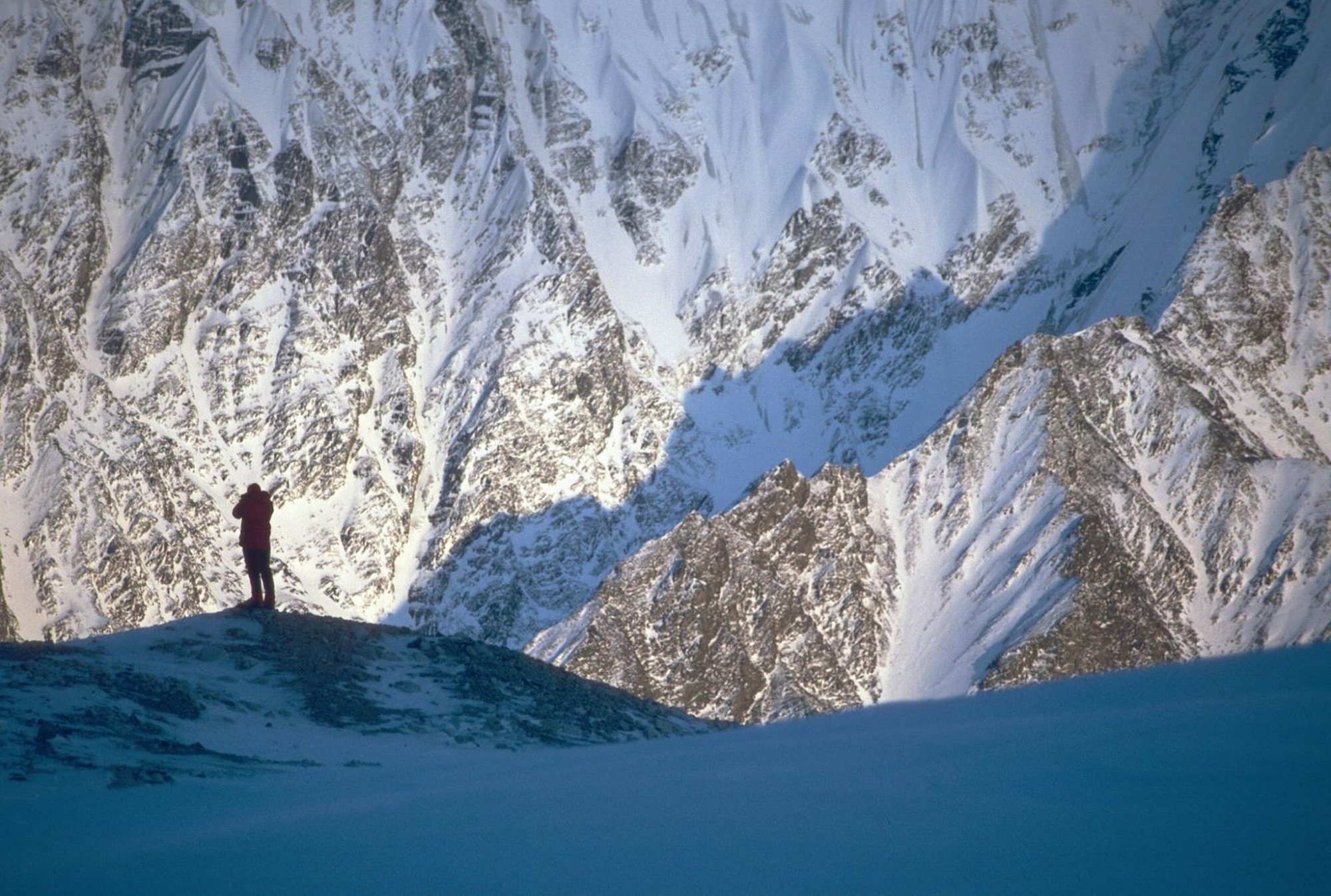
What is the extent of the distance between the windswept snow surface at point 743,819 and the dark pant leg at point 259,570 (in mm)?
6692

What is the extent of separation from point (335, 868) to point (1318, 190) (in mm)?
175471

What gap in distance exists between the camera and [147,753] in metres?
21.4

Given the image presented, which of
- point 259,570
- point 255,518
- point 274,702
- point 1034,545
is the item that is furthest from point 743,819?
point 1034,545

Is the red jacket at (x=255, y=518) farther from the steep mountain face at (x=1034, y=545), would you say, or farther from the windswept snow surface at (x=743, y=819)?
the steep mountain face at (x=1034, y=545)

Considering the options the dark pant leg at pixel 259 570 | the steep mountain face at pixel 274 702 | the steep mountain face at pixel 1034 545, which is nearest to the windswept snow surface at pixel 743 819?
the steep mountain face at pixel 274 702

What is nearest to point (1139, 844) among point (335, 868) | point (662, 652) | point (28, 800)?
point (335, 868)

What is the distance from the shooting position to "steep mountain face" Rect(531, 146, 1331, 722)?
132 m

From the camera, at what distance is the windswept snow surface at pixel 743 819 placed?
1486 centimetres

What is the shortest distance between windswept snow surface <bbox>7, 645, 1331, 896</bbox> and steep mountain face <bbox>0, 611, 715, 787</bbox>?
2.78 feet

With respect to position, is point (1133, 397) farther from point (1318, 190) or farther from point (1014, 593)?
point (1318, 190)

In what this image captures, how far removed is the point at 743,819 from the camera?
17.5 metres

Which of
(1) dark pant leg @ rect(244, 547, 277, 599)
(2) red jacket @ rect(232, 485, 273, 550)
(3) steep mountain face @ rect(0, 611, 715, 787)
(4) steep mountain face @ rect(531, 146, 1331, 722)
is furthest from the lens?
(4) steep mountain face @ rect(531, 146, 1331, 722)

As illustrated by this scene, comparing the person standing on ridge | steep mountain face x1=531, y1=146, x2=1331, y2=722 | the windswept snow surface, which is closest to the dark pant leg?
the person standing on ridge

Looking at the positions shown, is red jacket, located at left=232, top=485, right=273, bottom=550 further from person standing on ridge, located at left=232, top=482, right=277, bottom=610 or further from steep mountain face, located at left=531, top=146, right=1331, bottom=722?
steep mountain face, located at left=531, top=146, right=1331, bottom=722
